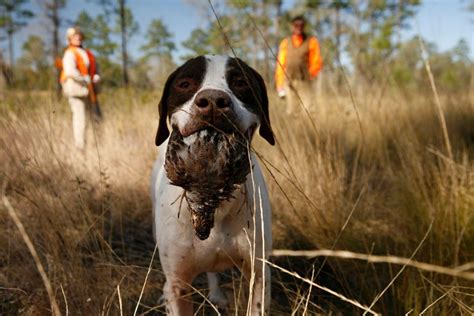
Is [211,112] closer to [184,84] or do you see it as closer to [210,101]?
[210,101]

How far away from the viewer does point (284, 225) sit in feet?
9.37

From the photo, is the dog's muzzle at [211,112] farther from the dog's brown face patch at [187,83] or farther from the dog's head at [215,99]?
the dog's brown face patch at [187,83]

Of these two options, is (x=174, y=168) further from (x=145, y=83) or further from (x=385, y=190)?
(x=145, y=83)

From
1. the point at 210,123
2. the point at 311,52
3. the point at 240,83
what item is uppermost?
the point at 311,52

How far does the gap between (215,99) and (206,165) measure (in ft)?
0.73

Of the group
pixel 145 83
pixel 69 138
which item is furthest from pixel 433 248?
pixel 145 83

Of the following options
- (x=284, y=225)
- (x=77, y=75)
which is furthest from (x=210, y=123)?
(x=77, y=75)

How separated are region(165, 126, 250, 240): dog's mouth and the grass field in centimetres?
26

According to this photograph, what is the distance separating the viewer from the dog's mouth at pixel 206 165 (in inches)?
49.3

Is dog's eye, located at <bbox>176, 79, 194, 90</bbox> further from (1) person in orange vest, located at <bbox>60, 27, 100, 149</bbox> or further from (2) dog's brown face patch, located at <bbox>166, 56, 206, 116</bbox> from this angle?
(1) person in orange vest, located at <bbox>60, 27, 100, 149</bbox>

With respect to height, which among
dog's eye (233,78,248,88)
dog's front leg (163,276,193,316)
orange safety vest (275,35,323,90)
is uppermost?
orange safety vest (275,35,323,90)

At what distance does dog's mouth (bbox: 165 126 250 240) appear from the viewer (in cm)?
125

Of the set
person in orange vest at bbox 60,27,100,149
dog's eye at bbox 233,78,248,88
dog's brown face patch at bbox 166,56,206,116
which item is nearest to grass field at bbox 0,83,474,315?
dog's eye at bbox 233,78,248,88

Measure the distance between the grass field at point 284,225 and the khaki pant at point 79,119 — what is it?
250mm
